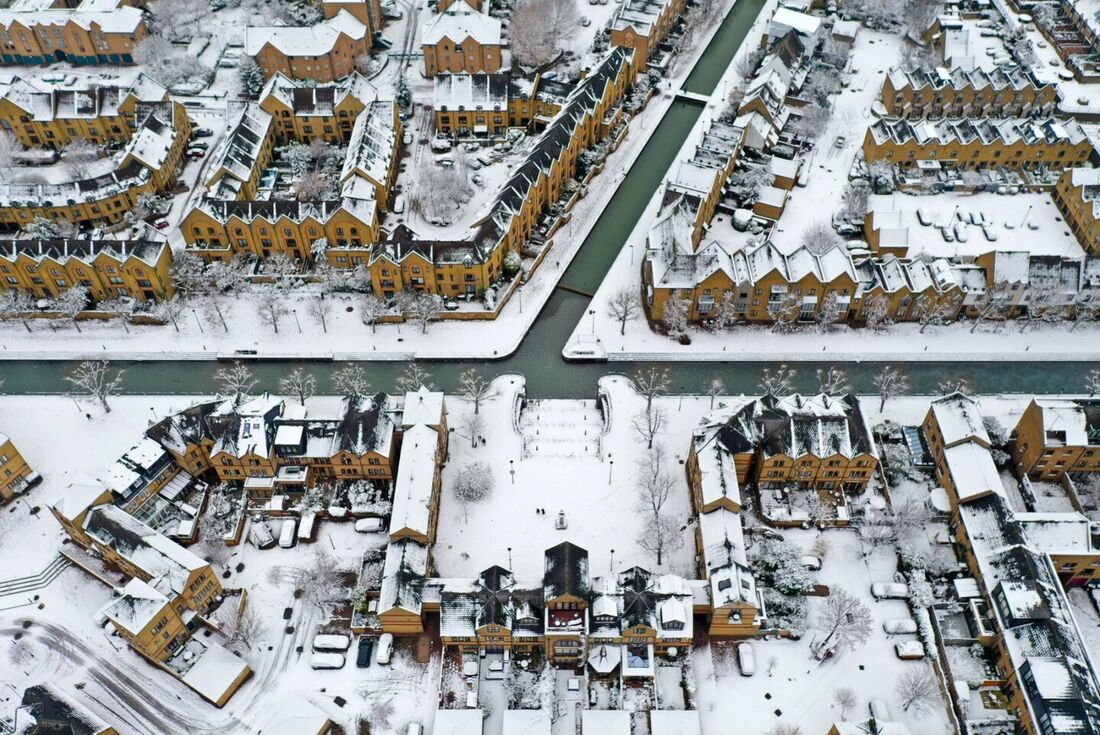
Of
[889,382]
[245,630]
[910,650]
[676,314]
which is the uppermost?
[676,314]

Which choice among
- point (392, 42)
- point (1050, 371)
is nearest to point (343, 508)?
point (1050, 371)

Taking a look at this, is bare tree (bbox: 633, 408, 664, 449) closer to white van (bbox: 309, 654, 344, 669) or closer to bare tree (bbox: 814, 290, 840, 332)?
bare tree (bbox: 814, 290, 840, 332)

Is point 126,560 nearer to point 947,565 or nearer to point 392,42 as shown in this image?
point 947,565

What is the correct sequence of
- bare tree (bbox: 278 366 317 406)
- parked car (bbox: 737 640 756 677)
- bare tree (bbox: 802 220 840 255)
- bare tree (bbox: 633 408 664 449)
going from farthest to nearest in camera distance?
bare tree (bbox: 802 220 840 255) → bare tree (bbox: 278 366 317 406) → bare tree (bbox: 633 408 664 449) → parked car (bbox: 737 640 756 677)

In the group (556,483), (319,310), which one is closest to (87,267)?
(319,310)

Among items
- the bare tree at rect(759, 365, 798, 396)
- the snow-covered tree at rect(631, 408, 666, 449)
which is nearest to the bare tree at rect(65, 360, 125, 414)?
the snow-covered tree at rect(631, 408, 666, 449)

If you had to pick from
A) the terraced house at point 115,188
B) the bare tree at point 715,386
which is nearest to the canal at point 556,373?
the bare tree at point 715,386

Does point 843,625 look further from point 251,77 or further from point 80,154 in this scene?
point 80,154

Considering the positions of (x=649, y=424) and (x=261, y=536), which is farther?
(x=649, y=424)
